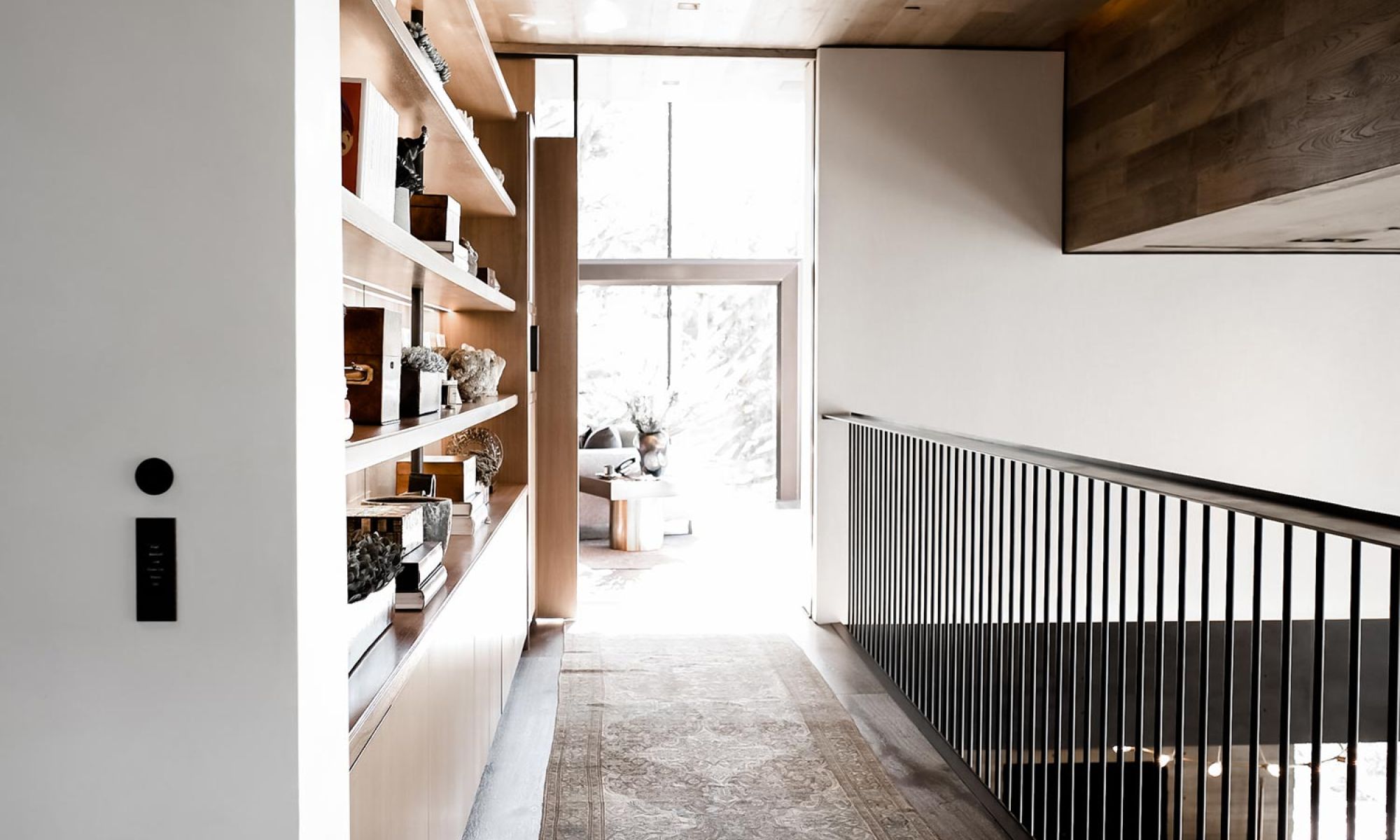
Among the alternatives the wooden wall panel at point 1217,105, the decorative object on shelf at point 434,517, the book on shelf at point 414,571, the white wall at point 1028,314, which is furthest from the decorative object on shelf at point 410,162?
the white wall at point 1028,314

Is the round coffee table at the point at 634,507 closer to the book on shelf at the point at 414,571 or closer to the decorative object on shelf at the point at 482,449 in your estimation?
the decorative object on shelf at the point at 482,449

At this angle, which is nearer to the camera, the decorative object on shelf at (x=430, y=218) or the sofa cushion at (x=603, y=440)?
the decorative object on shelf at (x=430, y=218)

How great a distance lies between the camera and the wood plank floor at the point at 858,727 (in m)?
2.66

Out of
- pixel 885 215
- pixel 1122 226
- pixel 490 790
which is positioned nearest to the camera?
pixel 490 790

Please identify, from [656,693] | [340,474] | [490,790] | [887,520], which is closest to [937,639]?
[887,520]

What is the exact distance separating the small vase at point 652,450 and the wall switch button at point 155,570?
226 inches

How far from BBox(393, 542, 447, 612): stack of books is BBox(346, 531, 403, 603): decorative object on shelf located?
13 centimetres

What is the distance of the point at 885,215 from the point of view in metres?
4.75

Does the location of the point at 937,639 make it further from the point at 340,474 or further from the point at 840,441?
the point at 340,474

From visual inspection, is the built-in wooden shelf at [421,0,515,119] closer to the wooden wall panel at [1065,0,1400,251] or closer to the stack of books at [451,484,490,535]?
the stack of books at [451,484,490,535]

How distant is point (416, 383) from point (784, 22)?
275 cm

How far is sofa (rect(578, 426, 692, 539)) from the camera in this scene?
7301mm

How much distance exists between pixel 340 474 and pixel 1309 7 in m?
3.01

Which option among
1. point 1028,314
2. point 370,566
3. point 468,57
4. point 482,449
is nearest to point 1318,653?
point 370,566
